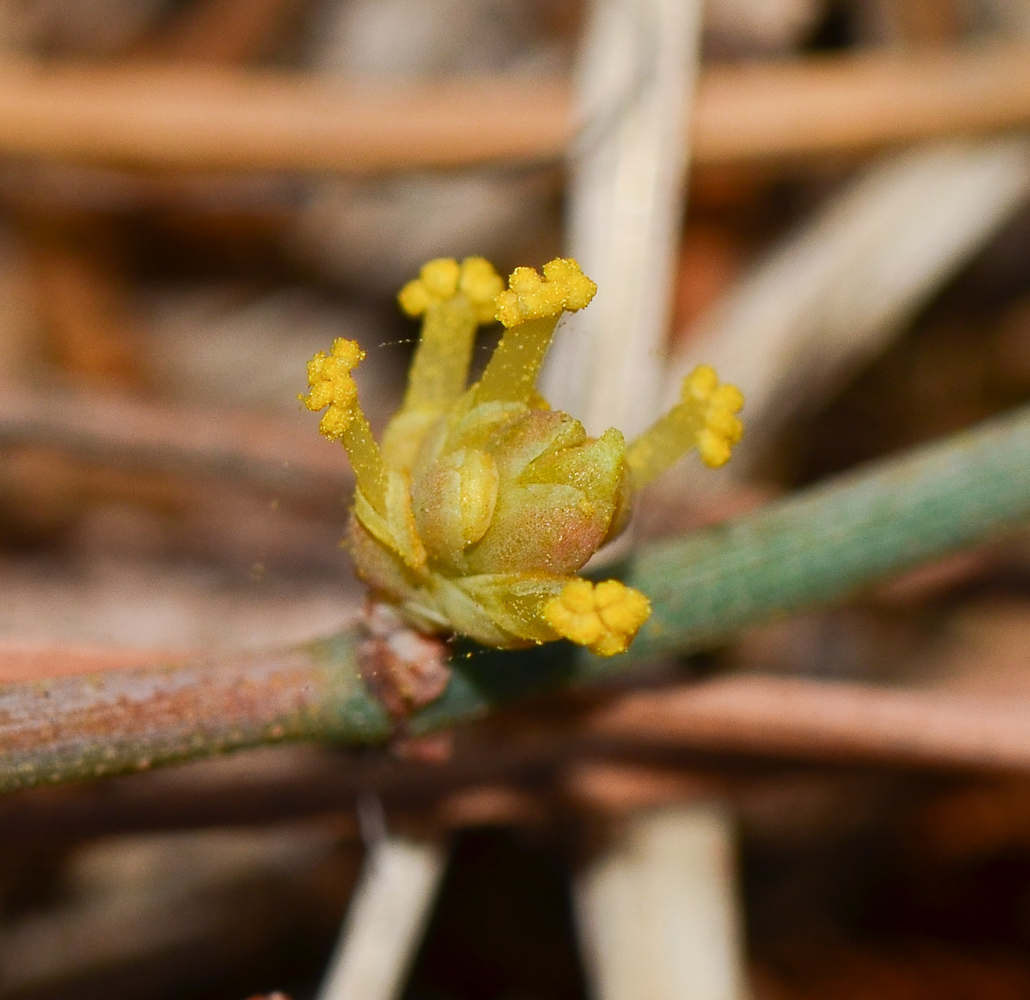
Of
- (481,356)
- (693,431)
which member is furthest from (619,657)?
(481,356)

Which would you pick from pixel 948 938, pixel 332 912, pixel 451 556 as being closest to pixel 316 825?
pixel 332 912

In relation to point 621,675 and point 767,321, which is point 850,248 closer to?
point 767,321

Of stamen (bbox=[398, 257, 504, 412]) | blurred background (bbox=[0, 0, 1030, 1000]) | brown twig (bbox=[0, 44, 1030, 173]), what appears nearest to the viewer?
stamen (bbox=[398, 257, 504, 412])

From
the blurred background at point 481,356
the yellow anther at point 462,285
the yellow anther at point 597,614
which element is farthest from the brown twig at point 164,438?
the yellow anther at point 597,614

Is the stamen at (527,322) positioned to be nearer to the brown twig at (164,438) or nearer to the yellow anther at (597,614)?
the yellow anther at (597,614)

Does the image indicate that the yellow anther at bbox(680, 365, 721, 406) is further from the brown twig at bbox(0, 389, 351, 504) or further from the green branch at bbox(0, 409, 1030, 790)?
the brown twig at bbox(0, 389, 351, 504)

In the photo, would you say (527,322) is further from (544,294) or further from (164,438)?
(164,438)

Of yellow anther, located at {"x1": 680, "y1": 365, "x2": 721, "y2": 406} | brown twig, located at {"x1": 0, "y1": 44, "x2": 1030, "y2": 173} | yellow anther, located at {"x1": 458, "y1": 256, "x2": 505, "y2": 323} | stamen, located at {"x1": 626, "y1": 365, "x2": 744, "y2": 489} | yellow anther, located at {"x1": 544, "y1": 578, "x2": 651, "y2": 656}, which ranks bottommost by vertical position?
yellow anther, located at {"x1": 544, "y1": 578, "x2": 651, "y2": 656}

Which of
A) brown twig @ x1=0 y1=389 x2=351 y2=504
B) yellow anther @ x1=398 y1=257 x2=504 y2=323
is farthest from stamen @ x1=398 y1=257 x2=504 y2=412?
brown twig @ x1=0 y1=389 x2=351 y2=504

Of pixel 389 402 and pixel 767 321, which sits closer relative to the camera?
pixel 767 321
